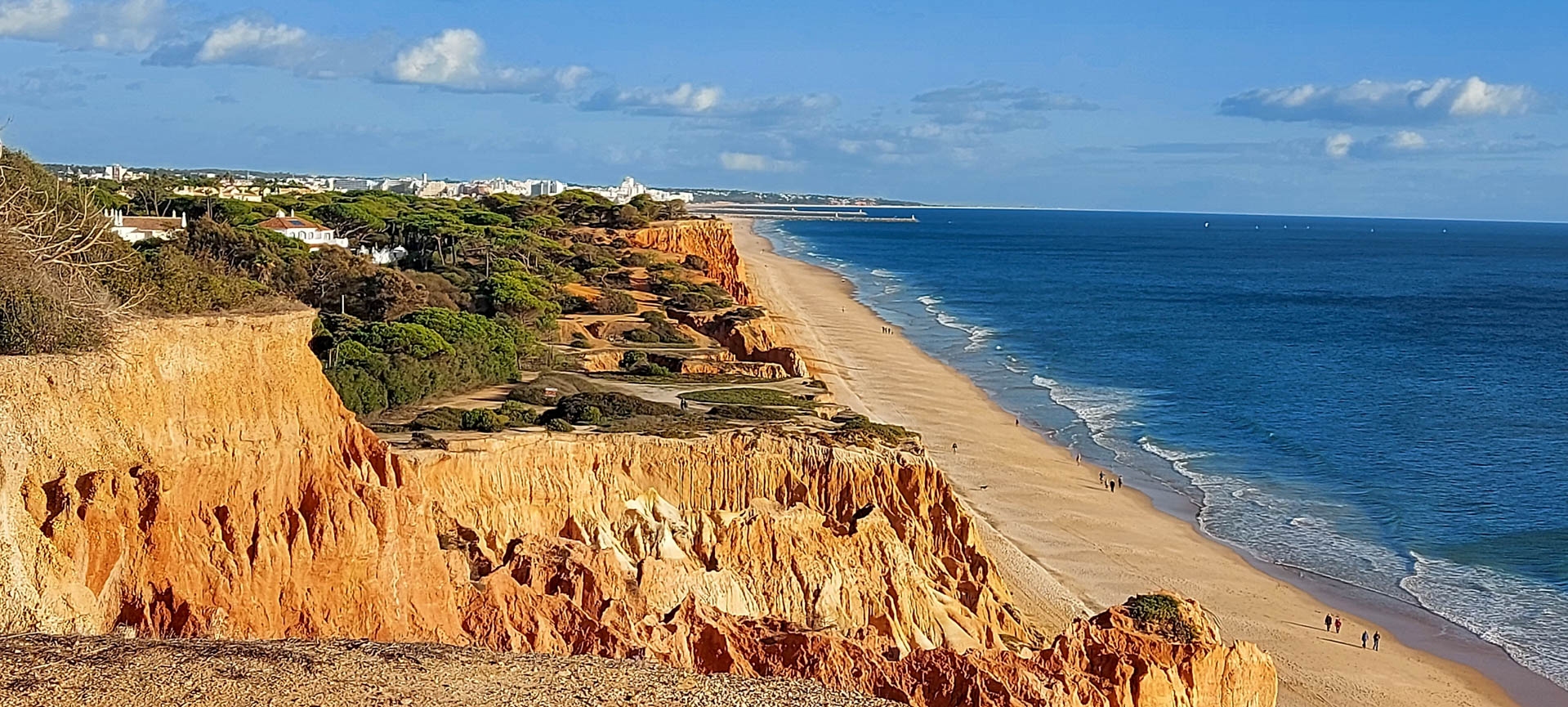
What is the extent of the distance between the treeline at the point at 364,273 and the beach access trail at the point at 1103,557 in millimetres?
13005

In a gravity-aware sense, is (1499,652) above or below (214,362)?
below

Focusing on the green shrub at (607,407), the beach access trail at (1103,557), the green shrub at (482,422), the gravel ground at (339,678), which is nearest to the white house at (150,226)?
the green shrub at (607,407)

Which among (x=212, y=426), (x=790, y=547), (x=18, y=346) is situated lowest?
(x=790, y=547)

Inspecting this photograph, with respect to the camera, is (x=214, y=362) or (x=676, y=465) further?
(x=676, y=465)

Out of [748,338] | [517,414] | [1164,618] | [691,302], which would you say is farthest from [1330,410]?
[517,414]

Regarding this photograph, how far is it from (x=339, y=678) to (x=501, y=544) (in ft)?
32.1

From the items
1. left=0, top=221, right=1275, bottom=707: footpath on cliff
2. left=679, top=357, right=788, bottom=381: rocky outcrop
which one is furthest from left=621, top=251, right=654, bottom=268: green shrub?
left=0, top=221, right=1275, bottom=707: footpath on cliff

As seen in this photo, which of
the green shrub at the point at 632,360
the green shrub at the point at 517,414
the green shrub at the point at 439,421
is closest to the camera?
the green shrub at the point at 439,421

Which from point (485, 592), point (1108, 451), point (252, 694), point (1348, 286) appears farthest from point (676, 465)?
point (1348, 286)

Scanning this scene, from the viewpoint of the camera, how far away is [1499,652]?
32.7m

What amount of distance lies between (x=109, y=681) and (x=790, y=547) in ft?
43.6

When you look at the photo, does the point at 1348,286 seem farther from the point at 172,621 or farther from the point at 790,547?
the point at 172,621

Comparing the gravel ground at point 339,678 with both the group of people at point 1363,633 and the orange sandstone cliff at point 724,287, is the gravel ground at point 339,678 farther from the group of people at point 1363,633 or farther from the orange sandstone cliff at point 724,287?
the orange sandstone cliff at point 724,287

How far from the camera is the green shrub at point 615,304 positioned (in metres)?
56.6
